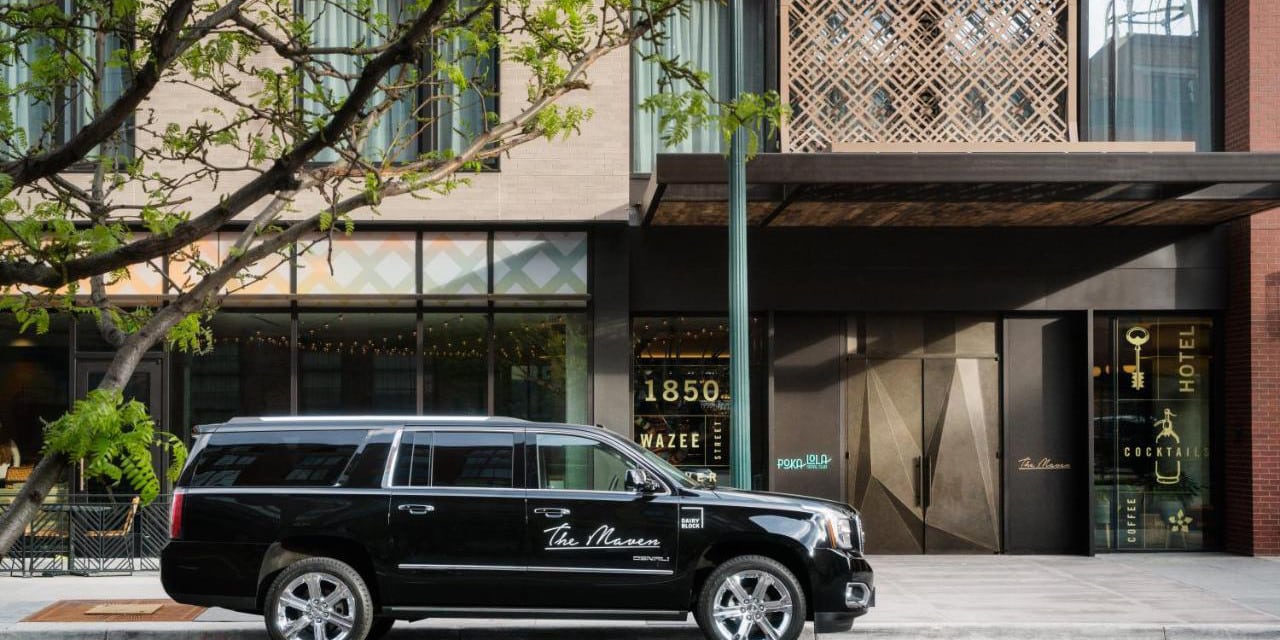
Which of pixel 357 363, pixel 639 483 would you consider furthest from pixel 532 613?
pixel 357 363

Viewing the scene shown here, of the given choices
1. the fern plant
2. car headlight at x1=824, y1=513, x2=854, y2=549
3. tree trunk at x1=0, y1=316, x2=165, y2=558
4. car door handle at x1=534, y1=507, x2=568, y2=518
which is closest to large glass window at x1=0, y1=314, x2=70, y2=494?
car door handle at x1=534, y1=507, x2=568, y2=518

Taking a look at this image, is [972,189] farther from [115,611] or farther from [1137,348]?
[115,611]

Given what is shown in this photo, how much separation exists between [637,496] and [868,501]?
655cm

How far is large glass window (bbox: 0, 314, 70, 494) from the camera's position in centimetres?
1486

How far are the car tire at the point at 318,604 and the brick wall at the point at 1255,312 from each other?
11.0m

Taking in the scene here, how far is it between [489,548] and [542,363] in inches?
225

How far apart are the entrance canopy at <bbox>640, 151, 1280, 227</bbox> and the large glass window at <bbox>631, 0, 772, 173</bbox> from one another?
1127mm

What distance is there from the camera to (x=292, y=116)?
21.1 ft

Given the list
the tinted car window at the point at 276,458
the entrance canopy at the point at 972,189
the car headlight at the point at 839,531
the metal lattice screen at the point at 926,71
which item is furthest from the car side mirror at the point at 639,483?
the metal lattice screen at the point at 926,71

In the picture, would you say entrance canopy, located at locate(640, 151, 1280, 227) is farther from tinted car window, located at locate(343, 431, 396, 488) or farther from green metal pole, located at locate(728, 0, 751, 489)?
tinted car window, located at locate(343, 431, 396, 488)

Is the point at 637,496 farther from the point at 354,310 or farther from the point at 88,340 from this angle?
the point at 88,340

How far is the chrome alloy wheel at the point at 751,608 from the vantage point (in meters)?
9.30

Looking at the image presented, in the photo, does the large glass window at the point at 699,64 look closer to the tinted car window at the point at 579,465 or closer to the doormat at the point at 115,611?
the tinted car window at the point at 579,465

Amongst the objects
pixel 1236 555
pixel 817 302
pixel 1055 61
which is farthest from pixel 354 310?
pixel 1236 555
